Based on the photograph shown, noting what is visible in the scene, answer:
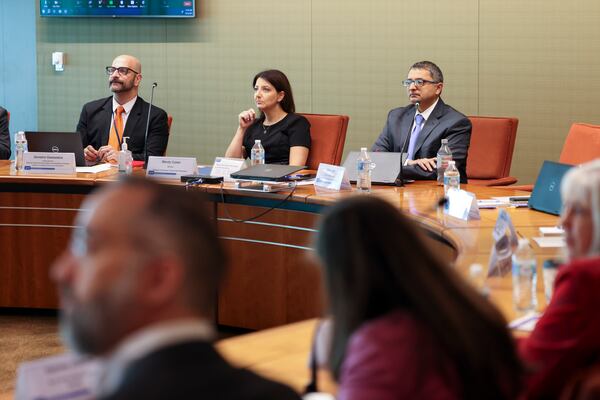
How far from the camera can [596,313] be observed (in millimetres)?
1798

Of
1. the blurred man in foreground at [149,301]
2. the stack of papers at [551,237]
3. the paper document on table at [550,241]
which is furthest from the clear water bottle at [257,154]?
the blurred man in foreground at [149,301]

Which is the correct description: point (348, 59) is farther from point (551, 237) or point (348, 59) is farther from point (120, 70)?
point (551, 237)

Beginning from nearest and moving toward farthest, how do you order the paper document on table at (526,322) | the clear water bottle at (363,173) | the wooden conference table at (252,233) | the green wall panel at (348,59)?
the paper document on table at (526,322)
the wooden conference table at (252,233)
the clear water bottle at (363,173)
the green wall panel at (348,59)

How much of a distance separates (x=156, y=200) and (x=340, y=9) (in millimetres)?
6035

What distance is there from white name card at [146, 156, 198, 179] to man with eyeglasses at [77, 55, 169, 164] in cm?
95

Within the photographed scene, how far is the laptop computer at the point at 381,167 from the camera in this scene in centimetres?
481

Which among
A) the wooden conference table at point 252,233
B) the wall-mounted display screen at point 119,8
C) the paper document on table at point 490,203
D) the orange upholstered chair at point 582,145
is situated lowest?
the wooden conference table at point 252,233

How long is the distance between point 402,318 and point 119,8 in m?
6.45

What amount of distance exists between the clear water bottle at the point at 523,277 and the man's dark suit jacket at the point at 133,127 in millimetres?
3683

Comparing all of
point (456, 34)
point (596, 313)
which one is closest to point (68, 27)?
point (456, 34)

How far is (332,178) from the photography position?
4594 millimetres

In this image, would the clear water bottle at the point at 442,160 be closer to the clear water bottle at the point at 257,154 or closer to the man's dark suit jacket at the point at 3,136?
the clear water bottle at the point at 257,154

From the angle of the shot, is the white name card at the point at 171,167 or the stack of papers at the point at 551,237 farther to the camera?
the white name card at the point at 171,167

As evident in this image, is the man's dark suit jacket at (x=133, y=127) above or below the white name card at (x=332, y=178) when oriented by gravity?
above
